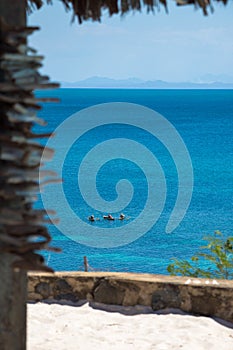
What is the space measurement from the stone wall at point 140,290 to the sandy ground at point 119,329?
2.3 inches

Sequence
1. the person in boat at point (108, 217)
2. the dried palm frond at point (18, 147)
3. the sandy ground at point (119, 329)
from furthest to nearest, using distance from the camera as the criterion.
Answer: the person in boat at point (108, 217), the sandy ground at point (119, 329), the dried palm frond at point (18, 147)

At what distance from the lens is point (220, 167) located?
139 feet

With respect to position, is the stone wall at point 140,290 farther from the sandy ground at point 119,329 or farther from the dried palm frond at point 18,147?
the dried palm frond at point 18,147

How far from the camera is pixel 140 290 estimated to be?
440cm

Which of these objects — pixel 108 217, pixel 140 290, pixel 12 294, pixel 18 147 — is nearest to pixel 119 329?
pixel 140 290

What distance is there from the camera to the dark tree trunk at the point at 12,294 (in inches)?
106

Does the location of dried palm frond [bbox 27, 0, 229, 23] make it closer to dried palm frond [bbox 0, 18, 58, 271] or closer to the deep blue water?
dried palm frond [bbox 0, 18, 58, 271]

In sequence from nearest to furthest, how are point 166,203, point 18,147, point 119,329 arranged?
1. point 18,147
2. point 119,329
3. point 166,203

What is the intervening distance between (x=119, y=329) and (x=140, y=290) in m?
0.33

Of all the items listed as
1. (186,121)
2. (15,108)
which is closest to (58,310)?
(15,108)

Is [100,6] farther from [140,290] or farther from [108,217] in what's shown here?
[108,217]

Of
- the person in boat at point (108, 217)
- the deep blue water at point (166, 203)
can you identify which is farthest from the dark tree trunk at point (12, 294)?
the person in boat at point (108, 217)

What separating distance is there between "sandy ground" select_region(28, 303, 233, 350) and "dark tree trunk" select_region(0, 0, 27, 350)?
101 centimetres

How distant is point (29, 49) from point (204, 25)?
101 meters
